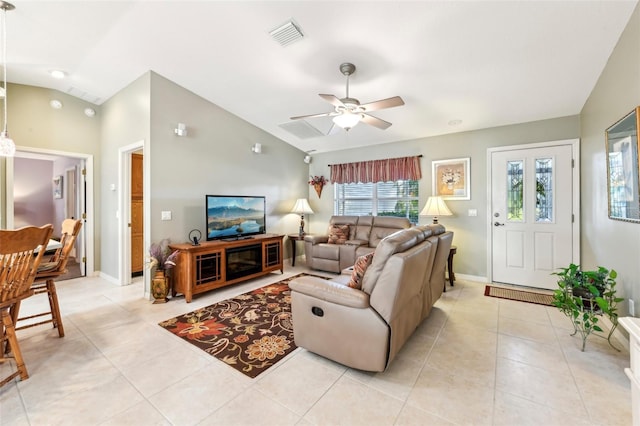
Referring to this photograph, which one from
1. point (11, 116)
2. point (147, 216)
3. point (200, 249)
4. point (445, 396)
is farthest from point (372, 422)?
point (11, 116)

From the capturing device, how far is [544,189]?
3.81 meters

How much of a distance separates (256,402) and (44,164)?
26.3 feet

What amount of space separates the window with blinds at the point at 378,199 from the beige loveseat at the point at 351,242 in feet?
1.19

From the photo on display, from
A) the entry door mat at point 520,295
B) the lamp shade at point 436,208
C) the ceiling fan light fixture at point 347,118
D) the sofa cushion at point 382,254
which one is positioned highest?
the ceiling fan light fixture at point 347,118

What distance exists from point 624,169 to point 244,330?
364cm

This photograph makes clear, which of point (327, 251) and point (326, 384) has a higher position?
point (327, 251)

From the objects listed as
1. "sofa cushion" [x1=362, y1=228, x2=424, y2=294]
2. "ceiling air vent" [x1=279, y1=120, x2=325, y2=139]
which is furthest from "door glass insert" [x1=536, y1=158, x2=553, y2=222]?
"ceiling air vent" [x1=279, y1=120, x2=325, y2=139]

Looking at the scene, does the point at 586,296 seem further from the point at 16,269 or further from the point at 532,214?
the point at 16,269

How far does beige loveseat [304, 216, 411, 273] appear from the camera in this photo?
14.8ft

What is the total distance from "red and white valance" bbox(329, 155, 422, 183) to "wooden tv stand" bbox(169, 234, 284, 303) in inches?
79.2

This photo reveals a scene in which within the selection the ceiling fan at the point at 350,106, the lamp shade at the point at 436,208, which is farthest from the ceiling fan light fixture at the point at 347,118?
the lamp shade at the point at 436,208

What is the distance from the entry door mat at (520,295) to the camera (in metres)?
3.39

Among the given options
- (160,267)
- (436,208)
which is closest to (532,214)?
(436,208)

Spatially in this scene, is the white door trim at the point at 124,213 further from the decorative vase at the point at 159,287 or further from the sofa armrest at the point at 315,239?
the sofa armrest at the point at 315,239
